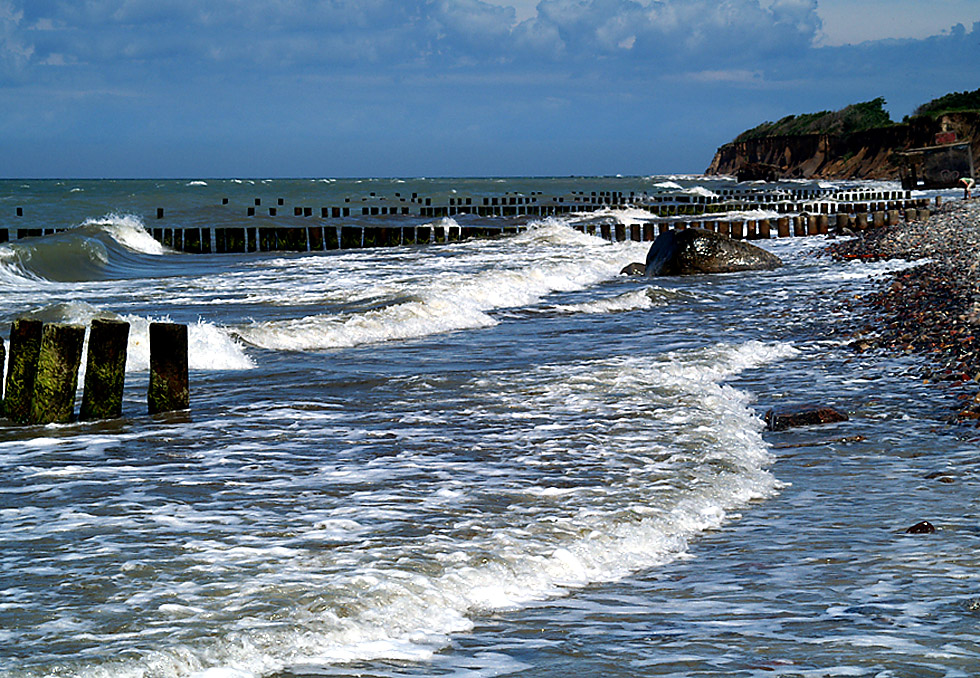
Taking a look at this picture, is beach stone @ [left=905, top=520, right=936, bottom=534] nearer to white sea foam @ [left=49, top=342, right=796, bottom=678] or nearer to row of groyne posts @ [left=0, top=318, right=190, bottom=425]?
white sea foam @ [left=49, top=342, right=796, bottom=678]

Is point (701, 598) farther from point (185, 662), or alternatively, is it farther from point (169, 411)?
point (169, 411)

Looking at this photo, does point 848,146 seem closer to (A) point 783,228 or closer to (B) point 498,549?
(A) point 783,228

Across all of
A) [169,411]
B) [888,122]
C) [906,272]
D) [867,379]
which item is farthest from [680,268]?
[888,122]

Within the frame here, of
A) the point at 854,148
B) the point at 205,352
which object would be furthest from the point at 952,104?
the point at 205,352

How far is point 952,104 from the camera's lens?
267ft

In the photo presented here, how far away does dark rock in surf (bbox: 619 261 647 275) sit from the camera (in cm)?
2139

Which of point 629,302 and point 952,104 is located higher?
point 952,104

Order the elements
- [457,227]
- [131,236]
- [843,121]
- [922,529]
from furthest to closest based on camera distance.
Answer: [843,121] → [457,227] → [131,236] → [922,529]

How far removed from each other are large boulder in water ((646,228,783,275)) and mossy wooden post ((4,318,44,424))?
1429 centimetres

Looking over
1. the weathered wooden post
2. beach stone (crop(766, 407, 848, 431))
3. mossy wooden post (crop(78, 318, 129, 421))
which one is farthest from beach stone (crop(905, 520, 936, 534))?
the weathered wooden post

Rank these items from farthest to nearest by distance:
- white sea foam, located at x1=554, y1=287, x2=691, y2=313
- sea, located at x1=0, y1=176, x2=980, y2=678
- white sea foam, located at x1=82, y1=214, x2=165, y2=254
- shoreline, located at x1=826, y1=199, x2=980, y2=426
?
white sea foam, located at x1=82, y1=214, x2=165, y2=254, white sea foam, located at x1=554, y1=287, x2=691, y2=313, shoreline, located at x1=826, y1=199, x2=980, y2=426, sea, located at x1=0, y1=176, x2=980, y2=678

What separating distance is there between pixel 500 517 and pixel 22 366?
4059 mm

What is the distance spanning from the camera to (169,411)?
300 inches

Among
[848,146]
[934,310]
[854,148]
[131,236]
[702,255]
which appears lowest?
[934,310]
